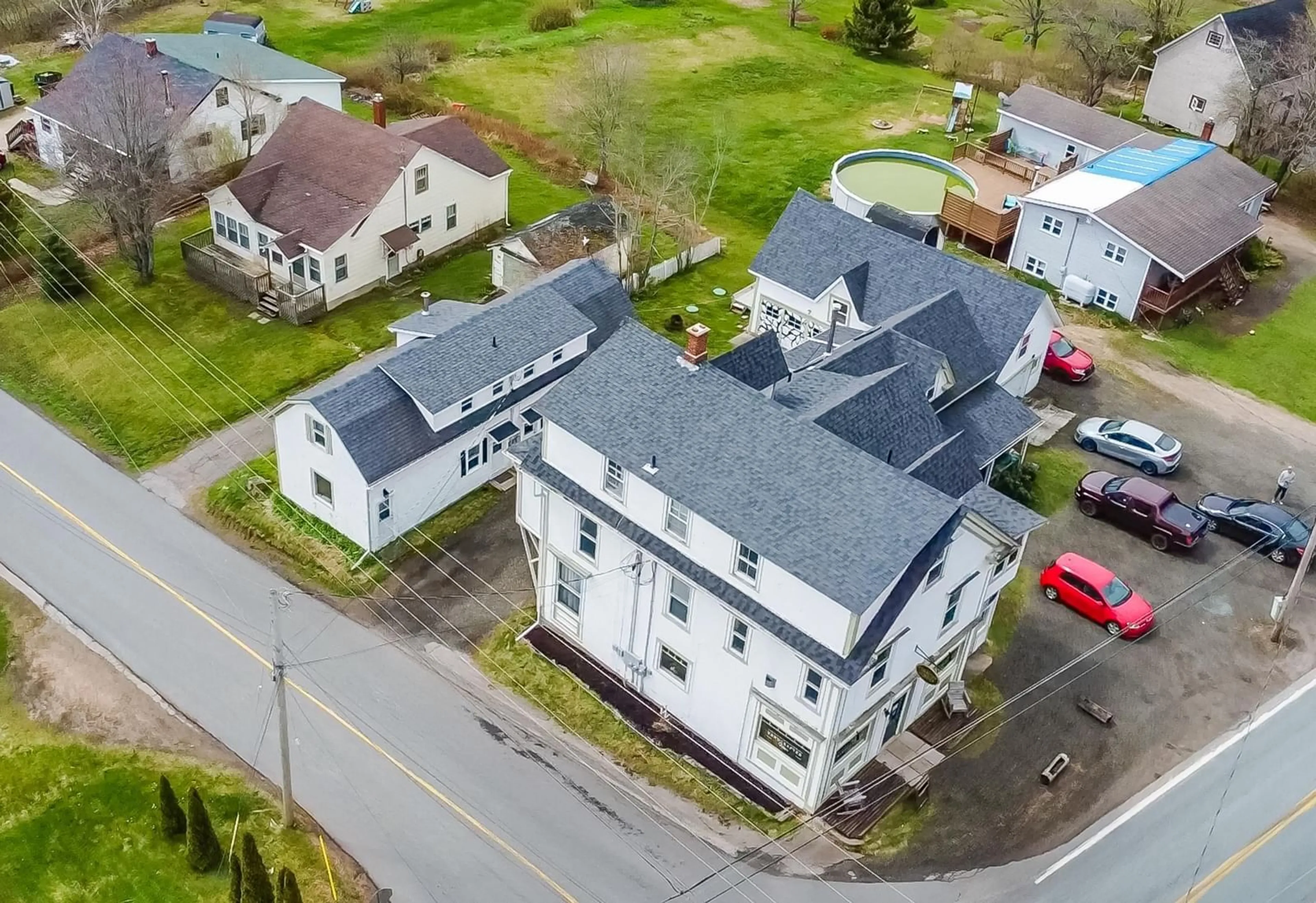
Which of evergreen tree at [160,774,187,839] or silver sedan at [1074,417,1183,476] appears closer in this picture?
evergreen tree at [160,774,187,839]

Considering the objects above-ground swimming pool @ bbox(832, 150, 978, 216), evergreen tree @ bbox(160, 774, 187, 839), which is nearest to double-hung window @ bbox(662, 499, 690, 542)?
evergreen tree @ bbox(160, 774, 187, 839)

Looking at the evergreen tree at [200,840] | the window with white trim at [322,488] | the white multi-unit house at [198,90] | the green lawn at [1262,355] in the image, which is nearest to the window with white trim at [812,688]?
the evergreen tree at [200,840]

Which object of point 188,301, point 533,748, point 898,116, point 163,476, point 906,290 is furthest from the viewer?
point 898,116

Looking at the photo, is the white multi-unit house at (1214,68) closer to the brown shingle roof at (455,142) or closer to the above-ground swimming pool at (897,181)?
the above-ground swimming pool at (897,181)

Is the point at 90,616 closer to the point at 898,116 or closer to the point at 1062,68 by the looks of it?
the point at 898,116

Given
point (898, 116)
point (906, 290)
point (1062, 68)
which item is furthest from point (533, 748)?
point (1062, 68)

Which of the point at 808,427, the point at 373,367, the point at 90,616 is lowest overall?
the point at 90,616

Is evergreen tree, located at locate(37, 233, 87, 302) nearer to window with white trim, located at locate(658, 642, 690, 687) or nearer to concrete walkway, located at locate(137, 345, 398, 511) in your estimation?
concrete walkway, located at locate(137, 345, 398, 511)
